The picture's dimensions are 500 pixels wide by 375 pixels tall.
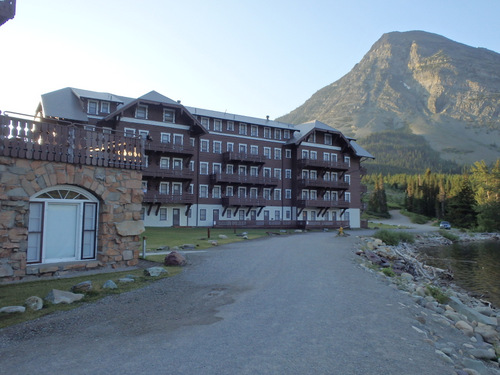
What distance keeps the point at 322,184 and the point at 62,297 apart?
51036 mm

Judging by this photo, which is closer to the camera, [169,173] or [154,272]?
[154,272]

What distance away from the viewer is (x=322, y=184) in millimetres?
58562

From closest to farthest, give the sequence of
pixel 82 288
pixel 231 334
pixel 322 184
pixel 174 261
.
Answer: pixel 231 334
pixel 82 288
pixel 174 261
pixel 322 184

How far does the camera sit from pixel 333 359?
643cm

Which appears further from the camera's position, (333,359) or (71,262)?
(71,262)

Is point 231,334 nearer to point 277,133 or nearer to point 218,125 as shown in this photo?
point 218,125

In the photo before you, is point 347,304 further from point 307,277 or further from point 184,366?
point 184,366

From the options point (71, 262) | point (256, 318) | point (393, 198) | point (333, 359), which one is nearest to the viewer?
point (333, 359)

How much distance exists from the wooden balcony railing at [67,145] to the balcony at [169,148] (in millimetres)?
29797

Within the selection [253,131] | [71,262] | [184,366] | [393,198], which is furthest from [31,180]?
[393,198]

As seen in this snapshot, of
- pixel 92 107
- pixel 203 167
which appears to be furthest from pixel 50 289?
pixel 203 167

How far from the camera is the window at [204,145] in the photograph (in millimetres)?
51159

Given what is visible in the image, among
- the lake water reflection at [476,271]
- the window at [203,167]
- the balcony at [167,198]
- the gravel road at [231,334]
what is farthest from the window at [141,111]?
the gravel road at [231,334]

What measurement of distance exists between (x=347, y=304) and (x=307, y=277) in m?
4.10
